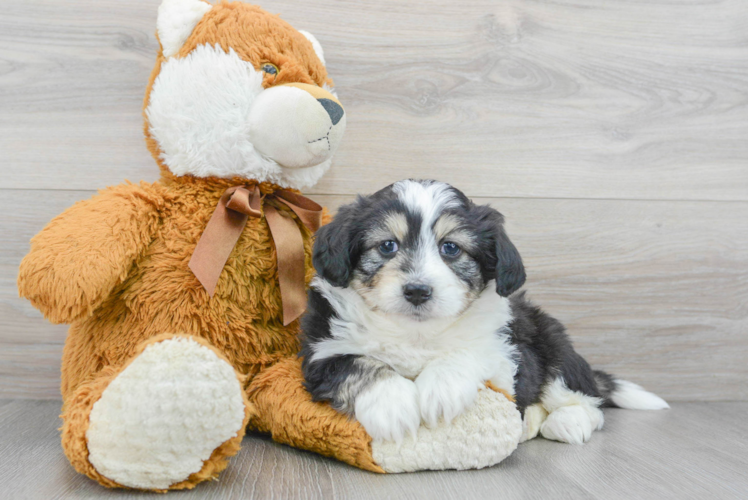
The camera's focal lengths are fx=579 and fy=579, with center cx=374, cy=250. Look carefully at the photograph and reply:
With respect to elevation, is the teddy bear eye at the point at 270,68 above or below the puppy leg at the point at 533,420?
above

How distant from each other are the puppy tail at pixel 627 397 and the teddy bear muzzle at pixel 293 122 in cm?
139

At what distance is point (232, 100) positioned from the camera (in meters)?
1.68

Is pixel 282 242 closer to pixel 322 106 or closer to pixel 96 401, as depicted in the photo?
pixel 322 106

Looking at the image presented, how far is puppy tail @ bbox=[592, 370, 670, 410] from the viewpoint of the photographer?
7.36 feet

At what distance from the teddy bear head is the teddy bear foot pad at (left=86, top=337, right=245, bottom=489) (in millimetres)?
653

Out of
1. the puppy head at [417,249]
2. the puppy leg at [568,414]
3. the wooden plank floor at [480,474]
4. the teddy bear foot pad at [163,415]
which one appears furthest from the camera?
the puppy leg at [568,414]

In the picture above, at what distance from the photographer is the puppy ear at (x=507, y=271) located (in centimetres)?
158

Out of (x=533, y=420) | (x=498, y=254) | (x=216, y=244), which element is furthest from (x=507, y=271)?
(x=216, y=244)

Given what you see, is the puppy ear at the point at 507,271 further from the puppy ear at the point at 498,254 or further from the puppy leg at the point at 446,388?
the puppy leg at the point at 446,388

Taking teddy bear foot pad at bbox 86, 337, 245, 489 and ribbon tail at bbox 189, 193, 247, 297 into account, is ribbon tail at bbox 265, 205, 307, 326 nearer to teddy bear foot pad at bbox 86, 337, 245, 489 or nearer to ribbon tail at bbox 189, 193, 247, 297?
ribbon tail at bbox 189, 193, 247, 297

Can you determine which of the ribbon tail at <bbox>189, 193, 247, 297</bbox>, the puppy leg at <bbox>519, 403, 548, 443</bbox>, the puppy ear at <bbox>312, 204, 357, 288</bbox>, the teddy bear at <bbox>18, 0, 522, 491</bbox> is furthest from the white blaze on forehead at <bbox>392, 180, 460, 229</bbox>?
the puppy leg at <bbox>519, 403, 548, 443</bbox>

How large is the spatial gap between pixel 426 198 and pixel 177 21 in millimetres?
906

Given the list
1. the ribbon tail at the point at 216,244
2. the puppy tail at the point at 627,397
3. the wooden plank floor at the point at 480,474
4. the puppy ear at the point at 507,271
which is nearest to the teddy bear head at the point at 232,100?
the ribbon tail at the point at 216,244

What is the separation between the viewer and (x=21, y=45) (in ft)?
7.07
